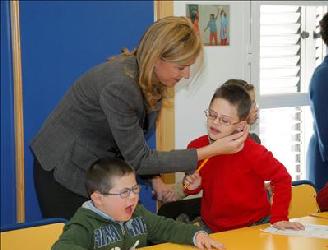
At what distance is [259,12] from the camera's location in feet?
12.8

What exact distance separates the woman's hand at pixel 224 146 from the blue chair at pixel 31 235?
598 millimetres

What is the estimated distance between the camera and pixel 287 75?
4.23 m

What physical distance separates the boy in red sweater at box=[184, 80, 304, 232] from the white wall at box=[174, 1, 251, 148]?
1.28 m

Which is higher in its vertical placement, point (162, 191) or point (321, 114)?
point (321, 114)

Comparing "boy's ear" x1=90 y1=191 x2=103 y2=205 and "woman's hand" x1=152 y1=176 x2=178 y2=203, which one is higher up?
"boy's ear" x1=90 y1=191 x2=103 y2=205

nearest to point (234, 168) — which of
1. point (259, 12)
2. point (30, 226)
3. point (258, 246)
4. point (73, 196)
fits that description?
point (258, 246)

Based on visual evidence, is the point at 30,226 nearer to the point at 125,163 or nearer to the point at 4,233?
the point at 4,233

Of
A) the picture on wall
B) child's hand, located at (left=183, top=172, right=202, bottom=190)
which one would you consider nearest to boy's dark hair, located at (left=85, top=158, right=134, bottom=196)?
child's hand, located at (left=183, top=172, right=202, bottom=190)

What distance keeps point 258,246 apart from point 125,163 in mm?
542

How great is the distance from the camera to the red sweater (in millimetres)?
2334

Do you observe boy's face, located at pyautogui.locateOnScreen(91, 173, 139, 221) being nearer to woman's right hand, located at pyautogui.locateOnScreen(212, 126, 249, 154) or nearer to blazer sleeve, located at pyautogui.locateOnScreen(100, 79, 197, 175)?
blazer sleeve, located at pyautogui.locateOnScreen(100, 79, 197, 175)

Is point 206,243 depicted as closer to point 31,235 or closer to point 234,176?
point 234,176

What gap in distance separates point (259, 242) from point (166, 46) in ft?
2.52

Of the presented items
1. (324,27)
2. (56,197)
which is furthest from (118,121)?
(324,27)
